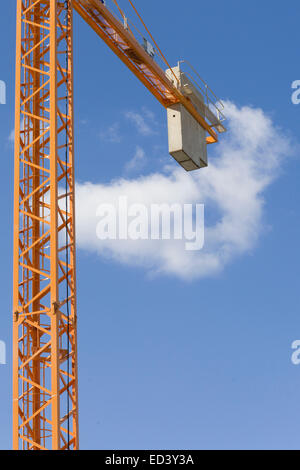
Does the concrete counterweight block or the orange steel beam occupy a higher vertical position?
the orange steel beam

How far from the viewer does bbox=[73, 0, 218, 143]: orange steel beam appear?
29.4 meters

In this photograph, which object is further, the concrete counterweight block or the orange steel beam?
the concrete counterweight block

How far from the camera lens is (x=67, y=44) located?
27.0m

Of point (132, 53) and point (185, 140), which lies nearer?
point (132, 53)

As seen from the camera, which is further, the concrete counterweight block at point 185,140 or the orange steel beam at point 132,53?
the concrete counterweight block at point 185,140

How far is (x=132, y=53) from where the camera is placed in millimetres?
31766

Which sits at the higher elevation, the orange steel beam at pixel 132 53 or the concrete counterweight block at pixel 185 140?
the orange steel beam at pixel 132 53

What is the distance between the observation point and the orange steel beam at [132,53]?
96.4 ft

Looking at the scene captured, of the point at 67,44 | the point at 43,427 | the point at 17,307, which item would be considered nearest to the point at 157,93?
the point at 67,44

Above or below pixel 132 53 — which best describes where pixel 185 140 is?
below
